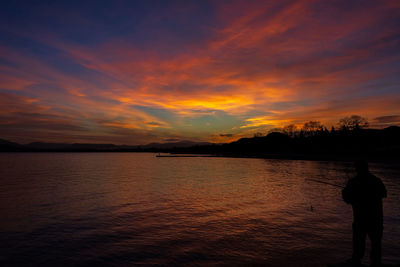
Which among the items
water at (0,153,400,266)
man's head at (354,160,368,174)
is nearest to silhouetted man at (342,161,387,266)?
→ man's head at (354,160,368,174)

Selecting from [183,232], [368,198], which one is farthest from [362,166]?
[183,232]

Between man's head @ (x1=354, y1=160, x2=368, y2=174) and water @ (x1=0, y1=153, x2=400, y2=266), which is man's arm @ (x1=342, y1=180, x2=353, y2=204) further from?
water @ (x1=0, y1=153, x2=400, y2=266)

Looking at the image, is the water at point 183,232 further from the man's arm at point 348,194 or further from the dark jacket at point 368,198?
the man's arm at point 348,194

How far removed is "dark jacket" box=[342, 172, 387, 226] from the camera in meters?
6.46

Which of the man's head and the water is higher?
the man's head

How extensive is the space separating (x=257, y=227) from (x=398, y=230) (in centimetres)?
700

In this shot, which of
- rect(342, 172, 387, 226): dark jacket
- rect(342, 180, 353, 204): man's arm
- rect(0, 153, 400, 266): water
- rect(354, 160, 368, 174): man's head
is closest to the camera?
rect(342, 172, 387, 226): dark jacket

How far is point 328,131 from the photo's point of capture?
583 feet

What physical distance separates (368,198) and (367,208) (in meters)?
0.31

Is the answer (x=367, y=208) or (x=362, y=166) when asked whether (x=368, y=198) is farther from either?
(x=362, y=166)

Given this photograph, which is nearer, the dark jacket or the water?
the dark jacket

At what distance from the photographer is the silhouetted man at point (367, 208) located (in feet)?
21.2

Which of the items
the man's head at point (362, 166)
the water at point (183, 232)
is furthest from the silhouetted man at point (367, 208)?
the water at point (183, 232)

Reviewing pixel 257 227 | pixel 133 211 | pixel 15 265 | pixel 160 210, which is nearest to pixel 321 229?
pixel 257 227
